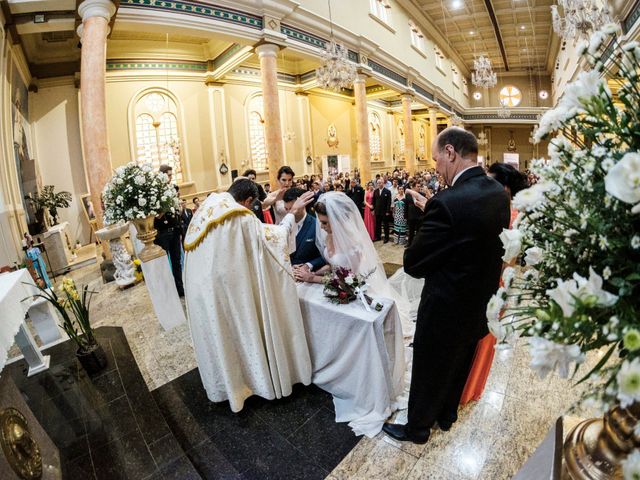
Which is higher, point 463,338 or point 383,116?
Answer: point 383,116

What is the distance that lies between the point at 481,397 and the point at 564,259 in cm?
239

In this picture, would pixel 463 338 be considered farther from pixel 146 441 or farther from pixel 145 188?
pixel 145 188

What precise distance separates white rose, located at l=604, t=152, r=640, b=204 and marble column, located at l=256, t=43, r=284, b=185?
828cm

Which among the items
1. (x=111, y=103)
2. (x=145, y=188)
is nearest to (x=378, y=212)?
(x=145, y=188)

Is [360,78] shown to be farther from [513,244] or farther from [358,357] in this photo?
[513,244]

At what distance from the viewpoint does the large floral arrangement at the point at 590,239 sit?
2.07 feet

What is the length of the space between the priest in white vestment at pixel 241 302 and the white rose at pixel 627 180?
2.19 m

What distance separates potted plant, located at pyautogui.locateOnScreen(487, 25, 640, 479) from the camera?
63 centimetres

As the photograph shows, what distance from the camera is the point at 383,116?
2222 cm

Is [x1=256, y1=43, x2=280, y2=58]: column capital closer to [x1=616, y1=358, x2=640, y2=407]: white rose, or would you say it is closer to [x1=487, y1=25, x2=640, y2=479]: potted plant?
[x1=487, y1=25, x2=640, y2=479]: potted plant

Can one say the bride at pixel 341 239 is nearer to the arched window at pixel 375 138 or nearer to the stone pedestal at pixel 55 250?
the stone pedestal at pixel 55 250

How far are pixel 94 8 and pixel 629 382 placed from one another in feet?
26.1

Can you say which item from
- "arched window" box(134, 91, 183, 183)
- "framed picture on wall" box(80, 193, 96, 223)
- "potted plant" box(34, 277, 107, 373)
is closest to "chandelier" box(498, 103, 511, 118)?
"arched window" box(134, 91, 183, 183)

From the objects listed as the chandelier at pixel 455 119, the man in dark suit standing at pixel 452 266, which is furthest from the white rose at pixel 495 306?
the chandelier at pixel 455 119
